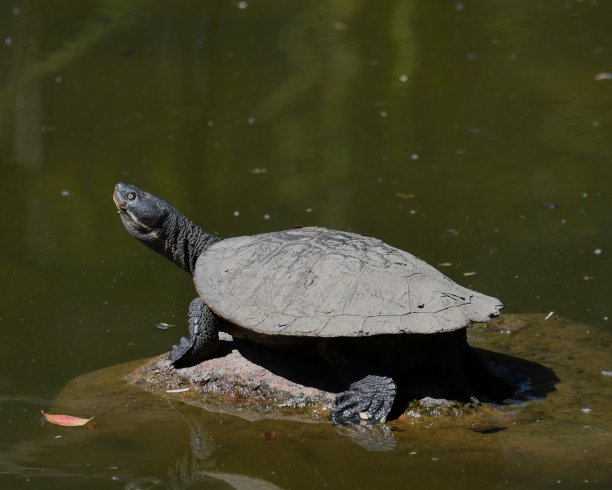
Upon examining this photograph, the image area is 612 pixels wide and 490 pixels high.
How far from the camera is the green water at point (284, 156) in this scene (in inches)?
239

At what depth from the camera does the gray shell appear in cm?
461

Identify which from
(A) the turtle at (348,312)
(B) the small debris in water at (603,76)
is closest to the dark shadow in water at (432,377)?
(A) the turtle at (348,312)

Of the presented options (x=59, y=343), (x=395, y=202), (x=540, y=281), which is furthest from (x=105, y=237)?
(x=540, y=281)

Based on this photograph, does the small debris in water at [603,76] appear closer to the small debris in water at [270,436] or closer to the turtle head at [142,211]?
the turtle head at [142,211]

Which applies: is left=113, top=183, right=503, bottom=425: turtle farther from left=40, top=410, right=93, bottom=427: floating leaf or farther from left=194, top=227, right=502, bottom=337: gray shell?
left=40, top=410, right=93, bottom=427: floating leaf

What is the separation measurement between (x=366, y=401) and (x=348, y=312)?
439mm

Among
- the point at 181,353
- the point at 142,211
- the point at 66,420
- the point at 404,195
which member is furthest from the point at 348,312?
the point at 404,195

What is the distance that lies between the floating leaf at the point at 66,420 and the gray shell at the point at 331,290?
88cm

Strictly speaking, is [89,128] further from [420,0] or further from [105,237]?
[420,0]

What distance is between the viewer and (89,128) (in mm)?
10523

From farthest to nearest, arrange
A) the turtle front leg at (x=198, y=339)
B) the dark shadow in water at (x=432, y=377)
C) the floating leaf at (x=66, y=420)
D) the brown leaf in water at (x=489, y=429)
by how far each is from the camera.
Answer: the turtle front leg at (x=198, y=339) < the floating leaf at (x=66, y=420) < the dark shadow in water at (x=432, y=377) < the brown leaf in water at (x=489, y=429)

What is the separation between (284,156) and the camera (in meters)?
9.50

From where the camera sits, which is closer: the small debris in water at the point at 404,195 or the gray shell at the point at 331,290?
the gray shell at the point at 331,290

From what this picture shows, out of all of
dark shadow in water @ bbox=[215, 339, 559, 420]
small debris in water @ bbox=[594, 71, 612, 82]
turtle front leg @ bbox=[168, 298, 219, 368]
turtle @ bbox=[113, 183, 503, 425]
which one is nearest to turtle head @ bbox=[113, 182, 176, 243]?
turtle @ bbox=[113, 183, 503, 425]
